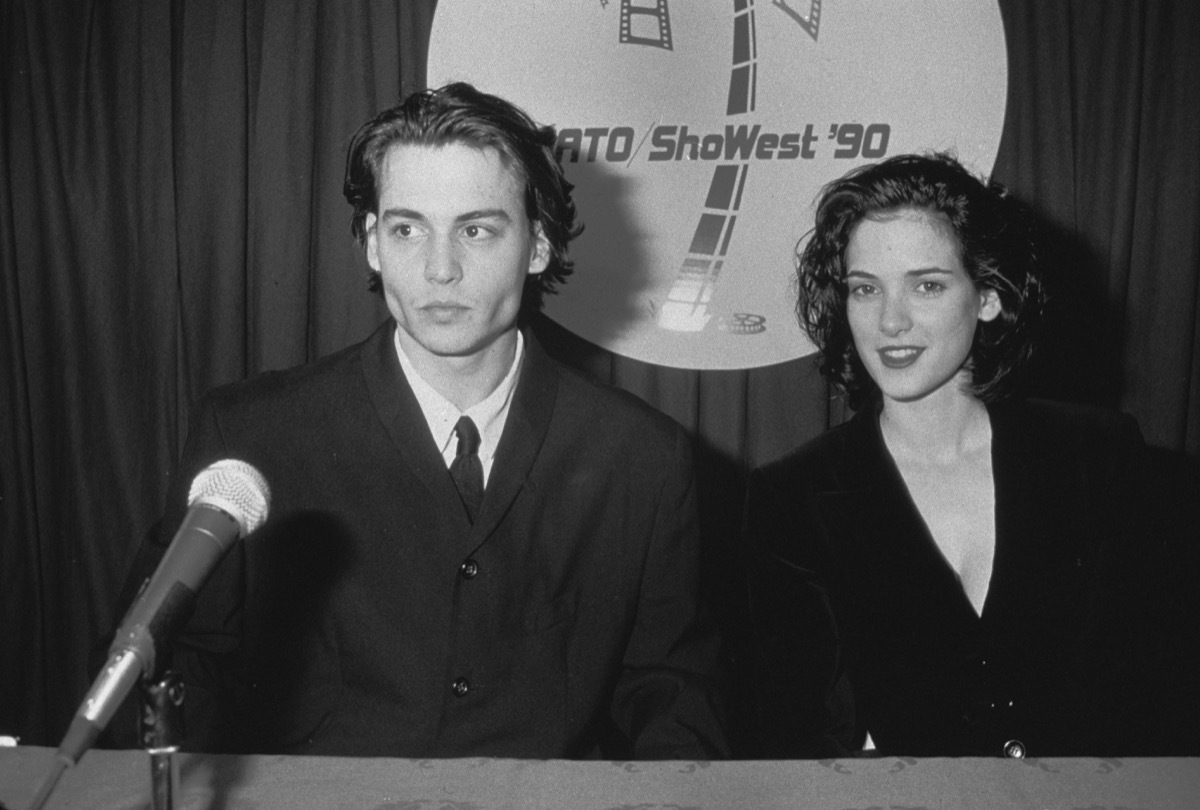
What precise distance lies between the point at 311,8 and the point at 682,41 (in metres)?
0.95

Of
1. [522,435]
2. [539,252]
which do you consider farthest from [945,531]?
[539,252]

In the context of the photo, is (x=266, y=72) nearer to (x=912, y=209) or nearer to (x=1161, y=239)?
(x=912, y=209)

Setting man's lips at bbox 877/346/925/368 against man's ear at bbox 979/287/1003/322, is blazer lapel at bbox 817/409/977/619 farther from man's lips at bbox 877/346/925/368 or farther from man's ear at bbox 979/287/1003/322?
man's ear at bbox 979/287/1003/322

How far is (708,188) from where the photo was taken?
2594 mm

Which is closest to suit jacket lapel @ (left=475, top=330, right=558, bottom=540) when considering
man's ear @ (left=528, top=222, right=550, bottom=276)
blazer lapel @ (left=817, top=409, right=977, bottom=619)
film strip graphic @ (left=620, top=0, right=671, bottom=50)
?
man's ear @ (left=528, top=222, right=550, bottom=276)

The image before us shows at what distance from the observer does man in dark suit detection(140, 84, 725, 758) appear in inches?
66.1

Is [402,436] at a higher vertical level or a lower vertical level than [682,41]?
lower

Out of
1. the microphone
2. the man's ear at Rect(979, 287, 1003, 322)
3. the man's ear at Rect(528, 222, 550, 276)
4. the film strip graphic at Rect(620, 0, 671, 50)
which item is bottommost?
the microphone

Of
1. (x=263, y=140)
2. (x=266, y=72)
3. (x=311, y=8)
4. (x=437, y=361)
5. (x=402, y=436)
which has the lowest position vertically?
(x=402, y=436)

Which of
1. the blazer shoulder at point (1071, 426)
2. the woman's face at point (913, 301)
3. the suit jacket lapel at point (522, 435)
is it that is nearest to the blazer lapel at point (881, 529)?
the woman's face at point (913, 301)

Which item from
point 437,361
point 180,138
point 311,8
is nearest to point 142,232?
point 180,138

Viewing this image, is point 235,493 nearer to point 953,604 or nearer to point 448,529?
point 448,529

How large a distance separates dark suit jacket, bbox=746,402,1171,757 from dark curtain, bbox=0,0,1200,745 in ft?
2.59

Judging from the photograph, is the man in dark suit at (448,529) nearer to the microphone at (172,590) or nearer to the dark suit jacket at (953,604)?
the dark suit jacket at (953,604)
